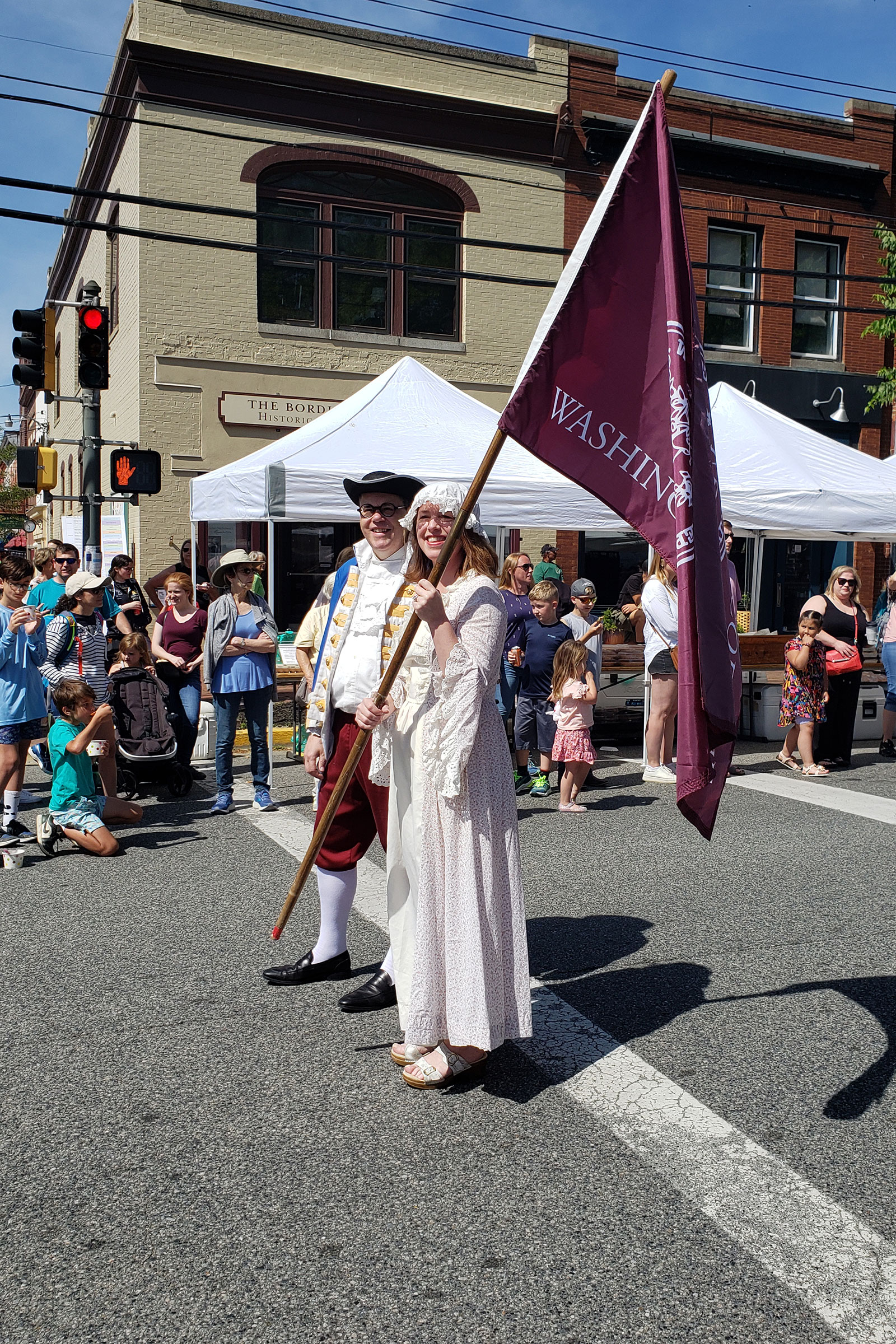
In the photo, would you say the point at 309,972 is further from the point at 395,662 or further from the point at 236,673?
the point at 236,673

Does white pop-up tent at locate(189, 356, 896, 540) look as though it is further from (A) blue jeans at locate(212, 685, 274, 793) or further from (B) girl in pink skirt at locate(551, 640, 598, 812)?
(B) girl in pink skirt at locate(551, 640, 598, 812)

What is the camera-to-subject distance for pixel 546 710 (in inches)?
374

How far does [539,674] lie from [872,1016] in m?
5.34

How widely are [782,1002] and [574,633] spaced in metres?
6.09

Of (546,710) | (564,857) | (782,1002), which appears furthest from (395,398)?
(782,1002)

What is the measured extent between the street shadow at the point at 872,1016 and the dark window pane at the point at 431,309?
52.8 ft

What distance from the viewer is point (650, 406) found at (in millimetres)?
3633

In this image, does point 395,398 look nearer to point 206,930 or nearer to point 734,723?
point 206,930

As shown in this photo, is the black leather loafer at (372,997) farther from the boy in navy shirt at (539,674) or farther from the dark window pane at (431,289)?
the dark window pane at (431,289)

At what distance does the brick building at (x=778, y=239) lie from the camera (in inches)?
776

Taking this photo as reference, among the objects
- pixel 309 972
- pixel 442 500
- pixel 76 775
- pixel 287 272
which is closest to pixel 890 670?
pixel 76 775

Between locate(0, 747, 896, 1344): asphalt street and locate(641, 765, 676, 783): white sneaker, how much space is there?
3427 millimetres

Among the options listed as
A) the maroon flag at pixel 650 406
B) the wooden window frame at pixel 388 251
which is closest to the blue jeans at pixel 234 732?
the maroon flag at pixel 650 406

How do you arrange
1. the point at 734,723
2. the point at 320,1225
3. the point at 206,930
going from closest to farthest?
1. the point at 320,1225
2. the point at 734,723
3. the point at 206,930
